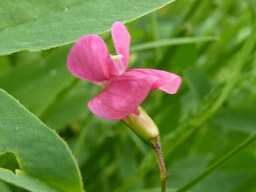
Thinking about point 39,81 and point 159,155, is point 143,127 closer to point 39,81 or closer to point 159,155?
point 159,155

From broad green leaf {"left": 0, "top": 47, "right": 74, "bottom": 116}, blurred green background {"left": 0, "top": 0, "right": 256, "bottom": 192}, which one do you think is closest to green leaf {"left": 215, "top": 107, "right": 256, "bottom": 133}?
blurred green background {"left": 0, "top": 0, "right": 256, "bottom": 192}

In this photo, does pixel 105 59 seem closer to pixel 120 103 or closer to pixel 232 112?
pixel 120 103

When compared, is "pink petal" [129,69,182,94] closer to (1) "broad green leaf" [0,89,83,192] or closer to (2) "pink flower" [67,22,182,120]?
(2) "pink flower" [67,22,182,120]

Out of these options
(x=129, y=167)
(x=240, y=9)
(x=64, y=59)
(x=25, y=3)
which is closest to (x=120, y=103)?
(x=25, y=3)

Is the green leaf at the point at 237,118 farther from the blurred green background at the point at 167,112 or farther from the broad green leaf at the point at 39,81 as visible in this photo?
the broad green leaf at the point at 39,81

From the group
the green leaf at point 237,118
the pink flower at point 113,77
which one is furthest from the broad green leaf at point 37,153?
the green leaf at point 237,118

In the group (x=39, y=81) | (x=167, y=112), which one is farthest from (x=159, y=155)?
(x=167, y=112)

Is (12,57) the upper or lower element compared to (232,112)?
upper
